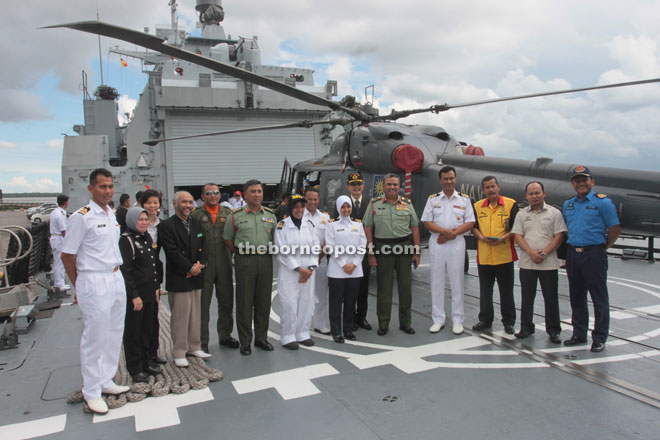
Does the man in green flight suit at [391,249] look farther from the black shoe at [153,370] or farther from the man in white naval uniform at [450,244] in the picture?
the black shoe at [153,370]

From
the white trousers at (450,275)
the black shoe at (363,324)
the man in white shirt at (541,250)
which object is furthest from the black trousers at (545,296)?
the black shoe at (363,324)

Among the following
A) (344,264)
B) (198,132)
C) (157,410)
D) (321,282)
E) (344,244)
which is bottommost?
(157,410)

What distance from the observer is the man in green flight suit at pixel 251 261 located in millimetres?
4301

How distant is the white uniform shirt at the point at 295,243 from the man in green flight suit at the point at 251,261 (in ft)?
0.39

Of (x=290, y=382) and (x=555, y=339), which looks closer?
(x=290, y=382)

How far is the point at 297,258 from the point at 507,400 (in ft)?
7.42

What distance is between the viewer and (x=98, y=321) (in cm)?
325

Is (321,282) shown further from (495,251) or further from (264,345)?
(495,251)

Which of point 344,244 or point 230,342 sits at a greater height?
point 344,244

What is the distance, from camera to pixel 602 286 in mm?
4164

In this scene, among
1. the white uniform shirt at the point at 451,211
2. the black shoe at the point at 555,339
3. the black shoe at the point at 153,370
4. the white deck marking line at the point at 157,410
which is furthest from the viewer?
the white uniform shirt at the point at 451,211

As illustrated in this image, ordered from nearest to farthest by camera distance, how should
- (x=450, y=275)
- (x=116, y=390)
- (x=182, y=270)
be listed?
(x=116, y=390), (x=182, y=270), (x=450, y=275)

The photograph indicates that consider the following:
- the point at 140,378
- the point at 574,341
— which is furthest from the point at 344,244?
the point at 574,341

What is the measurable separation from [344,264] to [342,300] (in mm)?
422
